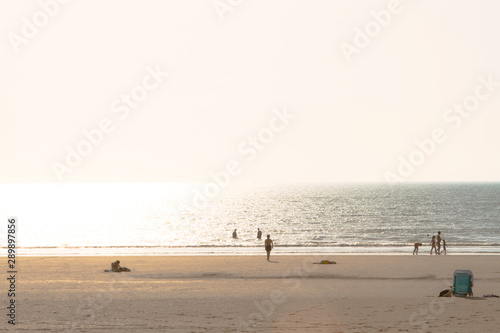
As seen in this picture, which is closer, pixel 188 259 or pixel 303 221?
pixel 188 259

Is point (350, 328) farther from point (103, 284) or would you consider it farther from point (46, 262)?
point (46, 262)

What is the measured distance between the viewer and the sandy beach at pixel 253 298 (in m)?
17.0

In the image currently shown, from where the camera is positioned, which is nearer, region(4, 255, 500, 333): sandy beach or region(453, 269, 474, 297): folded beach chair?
region(4, 255, 500, 333): sandy beach

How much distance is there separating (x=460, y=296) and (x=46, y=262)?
26.9 metres

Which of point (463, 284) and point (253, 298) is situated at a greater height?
point (463, 284)

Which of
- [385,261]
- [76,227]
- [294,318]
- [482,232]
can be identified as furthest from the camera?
[76,227]

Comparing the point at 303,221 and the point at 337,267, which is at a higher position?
the point at 303,221

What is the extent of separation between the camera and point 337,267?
104 feet

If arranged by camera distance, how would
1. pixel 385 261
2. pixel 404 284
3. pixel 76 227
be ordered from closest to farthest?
1. pixel 404 284
2. pixel 385 261
3. pixel 76 227

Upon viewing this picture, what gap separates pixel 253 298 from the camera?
21656 millimetres

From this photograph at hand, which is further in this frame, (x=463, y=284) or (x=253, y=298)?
(x=253, y=298)

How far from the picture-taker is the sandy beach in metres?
17.0

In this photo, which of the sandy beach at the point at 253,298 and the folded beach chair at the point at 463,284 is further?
the folded beach chair at the point at 463,284

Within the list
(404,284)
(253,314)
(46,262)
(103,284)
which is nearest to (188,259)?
(46,262)
